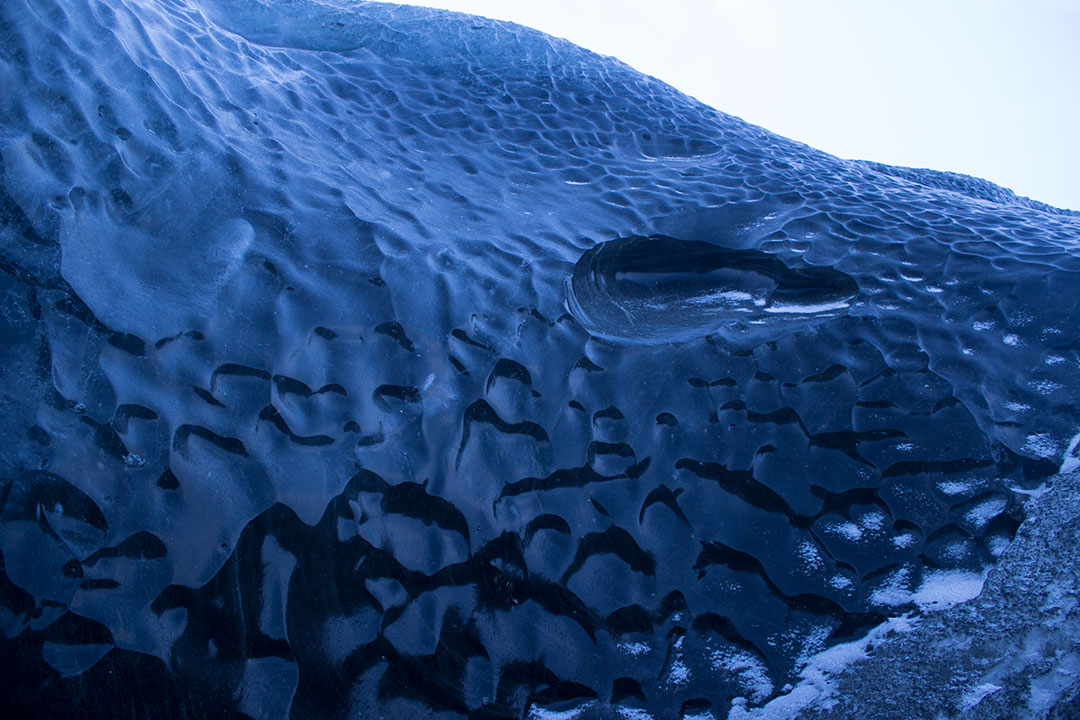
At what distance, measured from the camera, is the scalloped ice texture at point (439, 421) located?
0.29 meters

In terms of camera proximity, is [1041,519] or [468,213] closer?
[1041,519]

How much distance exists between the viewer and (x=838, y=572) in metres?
0.33

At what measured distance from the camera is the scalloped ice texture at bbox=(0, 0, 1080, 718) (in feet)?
0.96

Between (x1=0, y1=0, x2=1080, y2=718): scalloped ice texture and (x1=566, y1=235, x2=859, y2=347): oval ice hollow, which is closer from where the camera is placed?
(x1=0, y1=0, x2=1080, y2=718): scalloped ice texture

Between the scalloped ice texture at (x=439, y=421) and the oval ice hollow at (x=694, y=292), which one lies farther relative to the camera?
the oval ice hollow at (x=694, y=292)

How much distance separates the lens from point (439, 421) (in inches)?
13.4

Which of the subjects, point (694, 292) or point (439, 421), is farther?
point (694, 292)

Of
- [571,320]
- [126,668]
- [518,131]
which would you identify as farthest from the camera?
[518,131]

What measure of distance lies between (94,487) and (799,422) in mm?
324

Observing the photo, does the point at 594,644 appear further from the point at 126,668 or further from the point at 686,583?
the point at 126,668

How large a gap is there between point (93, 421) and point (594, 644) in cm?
24

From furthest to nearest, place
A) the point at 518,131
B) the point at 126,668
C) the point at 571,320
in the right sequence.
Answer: the point at 518,131
the point at 571,320
the point at 126,668

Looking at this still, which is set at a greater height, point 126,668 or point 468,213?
point 468,213

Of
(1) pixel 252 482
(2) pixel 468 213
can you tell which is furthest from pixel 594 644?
(2) pixel 468 213
